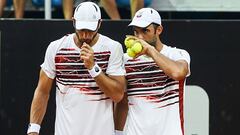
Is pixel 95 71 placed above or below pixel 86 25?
below

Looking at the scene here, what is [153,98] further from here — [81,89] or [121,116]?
[81,89]

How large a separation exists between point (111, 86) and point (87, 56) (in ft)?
0.95

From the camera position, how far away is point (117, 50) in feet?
17.0

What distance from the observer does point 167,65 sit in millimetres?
4938

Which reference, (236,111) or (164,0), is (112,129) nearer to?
(236,111)

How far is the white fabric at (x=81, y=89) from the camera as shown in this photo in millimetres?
5133

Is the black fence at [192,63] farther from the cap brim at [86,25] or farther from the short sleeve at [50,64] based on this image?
the cap brim at [86,25]

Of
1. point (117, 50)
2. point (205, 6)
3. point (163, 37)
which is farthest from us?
point (205, 6)

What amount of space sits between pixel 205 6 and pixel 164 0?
458 millimetres

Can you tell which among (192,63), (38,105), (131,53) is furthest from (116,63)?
(192,63)

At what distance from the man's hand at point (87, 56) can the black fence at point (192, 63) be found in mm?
2286

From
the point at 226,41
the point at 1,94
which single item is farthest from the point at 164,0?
the point at 1,94

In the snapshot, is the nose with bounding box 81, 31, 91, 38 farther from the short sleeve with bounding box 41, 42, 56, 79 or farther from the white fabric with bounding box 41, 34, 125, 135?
the short sleeve with bounding box 41, 42, 56, 79

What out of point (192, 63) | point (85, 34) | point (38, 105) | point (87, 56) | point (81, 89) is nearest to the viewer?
point (87, 56)
